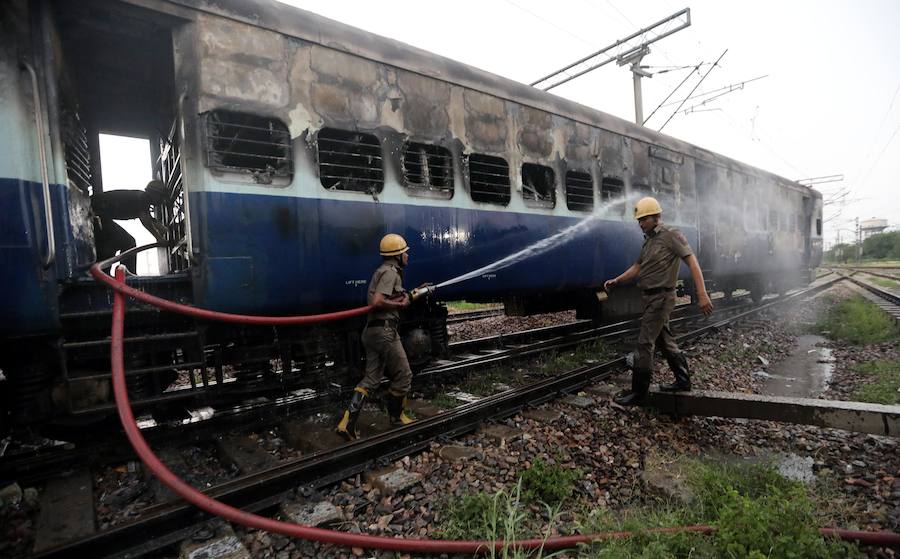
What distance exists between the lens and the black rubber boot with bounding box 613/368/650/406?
15.1 feet

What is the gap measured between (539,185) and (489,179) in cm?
116

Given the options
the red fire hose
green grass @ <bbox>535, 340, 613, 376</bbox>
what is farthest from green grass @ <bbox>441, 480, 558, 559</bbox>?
green grass @ <bbox>535, 340, 613, 376</bbox>

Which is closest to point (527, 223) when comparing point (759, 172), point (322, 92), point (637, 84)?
point (322, 92)

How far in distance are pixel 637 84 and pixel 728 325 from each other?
34.2 feet

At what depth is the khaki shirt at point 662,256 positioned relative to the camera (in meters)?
4.45

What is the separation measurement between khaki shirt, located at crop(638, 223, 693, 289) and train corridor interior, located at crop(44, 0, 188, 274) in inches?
182

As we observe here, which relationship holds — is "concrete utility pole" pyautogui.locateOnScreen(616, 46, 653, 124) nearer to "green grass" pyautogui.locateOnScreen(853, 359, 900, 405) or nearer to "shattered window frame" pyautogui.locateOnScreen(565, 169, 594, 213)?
"shattered window frame" pyautogui.locateOnScreen(565, 169, 594, 213)

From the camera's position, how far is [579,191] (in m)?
6.93

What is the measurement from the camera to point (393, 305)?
13.0 ft

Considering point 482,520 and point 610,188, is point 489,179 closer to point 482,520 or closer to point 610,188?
point 610,188

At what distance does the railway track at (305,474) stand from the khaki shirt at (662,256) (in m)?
1.59

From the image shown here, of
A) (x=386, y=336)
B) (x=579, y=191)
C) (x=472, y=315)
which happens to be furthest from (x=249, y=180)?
(x=472, y=315)

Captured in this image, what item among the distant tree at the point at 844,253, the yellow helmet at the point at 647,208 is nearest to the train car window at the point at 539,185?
the yellow helmet at the point at 647,208

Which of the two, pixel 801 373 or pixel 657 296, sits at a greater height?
pixel 657 296
